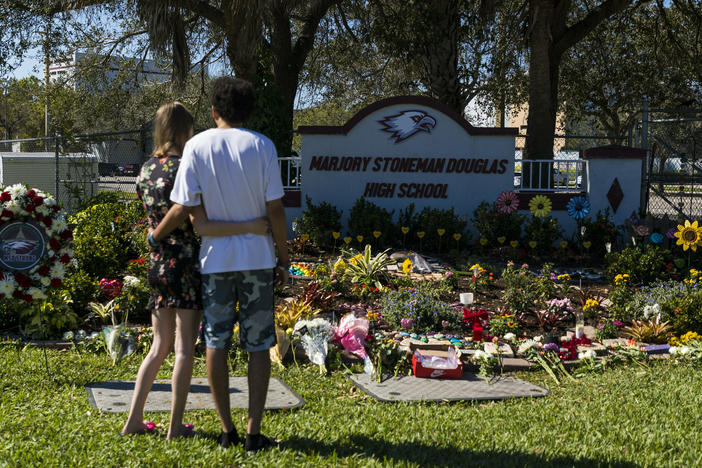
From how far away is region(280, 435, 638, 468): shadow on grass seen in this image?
3623mm

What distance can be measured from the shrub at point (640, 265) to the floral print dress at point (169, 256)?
19.8 ft

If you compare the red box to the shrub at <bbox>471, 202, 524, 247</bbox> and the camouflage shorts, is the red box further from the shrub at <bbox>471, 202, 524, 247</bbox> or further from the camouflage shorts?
the shrub at <bbox>471, 202, 524, 247</bbox>

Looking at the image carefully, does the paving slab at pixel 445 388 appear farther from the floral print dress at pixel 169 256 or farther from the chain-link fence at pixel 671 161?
the chain-link fence at pixel 671 161

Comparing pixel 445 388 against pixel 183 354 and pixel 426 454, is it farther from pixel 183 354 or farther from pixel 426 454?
pixel 183 354

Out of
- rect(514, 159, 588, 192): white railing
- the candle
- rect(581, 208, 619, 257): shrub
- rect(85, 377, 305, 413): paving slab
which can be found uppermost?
rect(514, 159, 588, 192): white railing

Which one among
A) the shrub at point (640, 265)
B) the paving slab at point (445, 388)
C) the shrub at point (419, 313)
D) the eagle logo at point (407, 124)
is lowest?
the paving slab at point (445, 388)

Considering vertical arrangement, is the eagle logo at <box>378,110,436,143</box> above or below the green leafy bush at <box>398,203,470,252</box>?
above

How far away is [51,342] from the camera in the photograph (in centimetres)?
610

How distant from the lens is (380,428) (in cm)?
416

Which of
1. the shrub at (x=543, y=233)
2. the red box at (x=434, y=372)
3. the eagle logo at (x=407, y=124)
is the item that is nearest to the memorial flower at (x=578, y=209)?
the shrub at (x=543, y=233)

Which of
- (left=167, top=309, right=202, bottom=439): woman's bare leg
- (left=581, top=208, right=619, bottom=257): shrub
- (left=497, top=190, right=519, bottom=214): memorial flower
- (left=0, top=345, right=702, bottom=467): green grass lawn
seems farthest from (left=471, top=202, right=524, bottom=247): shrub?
(left=167, top=309, right=202, bottom=439): woman's bare leg

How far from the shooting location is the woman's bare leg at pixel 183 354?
11.7ft

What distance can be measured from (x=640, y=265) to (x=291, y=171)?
719 cm

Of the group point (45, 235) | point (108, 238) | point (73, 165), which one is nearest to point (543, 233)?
point (108, 238)
